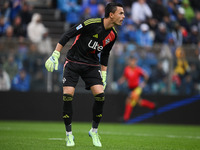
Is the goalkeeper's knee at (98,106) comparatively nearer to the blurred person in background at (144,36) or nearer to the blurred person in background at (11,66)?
the blurred person in background at (11,66)

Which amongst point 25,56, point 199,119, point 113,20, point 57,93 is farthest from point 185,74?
point 113,20

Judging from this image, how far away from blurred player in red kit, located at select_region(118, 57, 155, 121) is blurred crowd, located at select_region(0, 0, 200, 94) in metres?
0.23

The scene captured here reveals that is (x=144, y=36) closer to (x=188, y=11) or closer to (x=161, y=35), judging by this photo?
(x=161, y=35)

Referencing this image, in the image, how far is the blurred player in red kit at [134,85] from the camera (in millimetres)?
15352

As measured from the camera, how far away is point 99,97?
7.52 m

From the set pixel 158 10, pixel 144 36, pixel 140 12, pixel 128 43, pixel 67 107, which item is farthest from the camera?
pixel 158 10

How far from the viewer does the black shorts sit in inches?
293

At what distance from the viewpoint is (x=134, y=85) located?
51.6 feet

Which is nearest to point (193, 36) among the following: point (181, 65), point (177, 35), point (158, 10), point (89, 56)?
point (177, 35)

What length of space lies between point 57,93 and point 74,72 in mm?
7563

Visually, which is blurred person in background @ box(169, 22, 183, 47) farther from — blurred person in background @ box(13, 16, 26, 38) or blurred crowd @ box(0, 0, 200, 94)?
blurred person in background @ box(13, 16, 26, 38)

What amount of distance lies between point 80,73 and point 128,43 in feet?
25.4

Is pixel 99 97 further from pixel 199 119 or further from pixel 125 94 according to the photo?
pixel 199 119

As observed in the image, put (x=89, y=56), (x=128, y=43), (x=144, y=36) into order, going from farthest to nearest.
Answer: (x=144, y=36)
(x=128, y=43)
(x=89, y=56)
